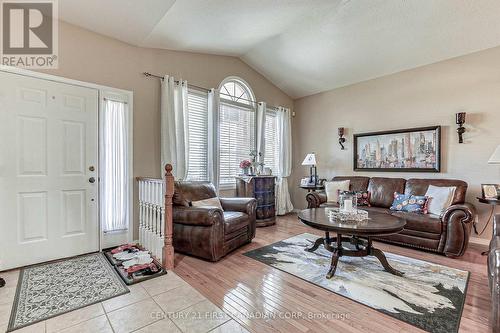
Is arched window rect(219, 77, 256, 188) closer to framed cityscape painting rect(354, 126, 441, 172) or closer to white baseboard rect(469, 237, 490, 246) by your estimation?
framed cityscape painting rect(354, 126, 441, 172)

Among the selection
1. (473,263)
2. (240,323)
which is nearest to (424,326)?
(240,323)

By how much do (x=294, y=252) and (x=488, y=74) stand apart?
3.75 m

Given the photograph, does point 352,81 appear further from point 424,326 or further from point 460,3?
point 424,326

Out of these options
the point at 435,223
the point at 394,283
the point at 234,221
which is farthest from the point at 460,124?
the point at 234,221

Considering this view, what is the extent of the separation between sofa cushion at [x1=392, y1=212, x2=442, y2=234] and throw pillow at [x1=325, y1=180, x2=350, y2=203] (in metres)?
1.15

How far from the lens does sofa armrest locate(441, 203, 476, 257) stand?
286 centimetres

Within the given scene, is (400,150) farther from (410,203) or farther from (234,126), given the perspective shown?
(234,126)

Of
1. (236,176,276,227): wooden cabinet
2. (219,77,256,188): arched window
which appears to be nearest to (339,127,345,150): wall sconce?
(236,176,276,227): wooden cabinet

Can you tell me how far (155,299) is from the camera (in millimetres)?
2012

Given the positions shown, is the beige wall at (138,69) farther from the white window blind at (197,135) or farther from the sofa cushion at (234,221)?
the sofa cushion at (234,221)

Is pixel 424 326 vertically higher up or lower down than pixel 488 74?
lower down

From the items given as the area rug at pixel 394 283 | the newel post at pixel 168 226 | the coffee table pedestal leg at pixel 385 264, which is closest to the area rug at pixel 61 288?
the newel post at pixel 168 226

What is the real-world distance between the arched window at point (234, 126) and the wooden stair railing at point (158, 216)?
161 cm

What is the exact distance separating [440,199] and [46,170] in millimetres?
4998
